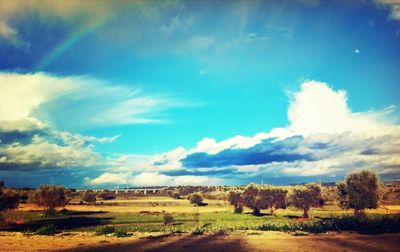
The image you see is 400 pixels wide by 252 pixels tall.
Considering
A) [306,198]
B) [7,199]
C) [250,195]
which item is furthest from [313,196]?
[7,199]

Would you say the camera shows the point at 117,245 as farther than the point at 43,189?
No

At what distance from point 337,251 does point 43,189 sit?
266 ft

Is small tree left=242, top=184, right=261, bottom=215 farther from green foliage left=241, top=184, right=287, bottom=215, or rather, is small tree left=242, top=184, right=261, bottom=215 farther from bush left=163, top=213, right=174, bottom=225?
bush left=163, top=213, right=174, bottom=225

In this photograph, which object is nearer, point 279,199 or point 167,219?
point 167,219

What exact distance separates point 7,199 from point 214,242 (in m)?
52.8

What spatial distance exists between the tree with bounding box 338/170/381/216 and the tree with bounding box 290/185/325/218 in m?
13.9

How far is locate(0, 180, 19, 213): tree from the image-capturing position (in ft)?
232

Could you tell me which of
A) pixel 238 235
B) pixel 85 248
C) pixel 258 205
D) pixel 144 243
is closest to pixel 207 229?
pixel 238 235

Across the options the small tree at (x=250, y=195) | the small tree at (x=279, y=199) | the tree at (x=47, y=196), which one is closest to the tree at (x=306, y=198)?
the small tree at (x=279, y=199)

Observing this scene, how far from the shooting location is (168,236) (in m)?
45.5

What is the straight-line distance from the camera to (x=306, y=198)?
269ft

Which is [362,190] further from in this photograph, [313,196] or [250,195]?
[250,195]

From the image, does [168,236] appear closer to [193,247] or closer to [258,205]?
[193,247]

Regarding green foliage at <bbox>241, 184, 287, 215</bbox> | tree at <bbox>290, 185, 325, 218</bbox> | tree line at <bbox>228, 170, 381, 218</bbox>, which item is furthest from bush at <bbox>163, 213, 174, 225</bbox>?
tree at <bbox>290, 185, 325, 218</bbox>
